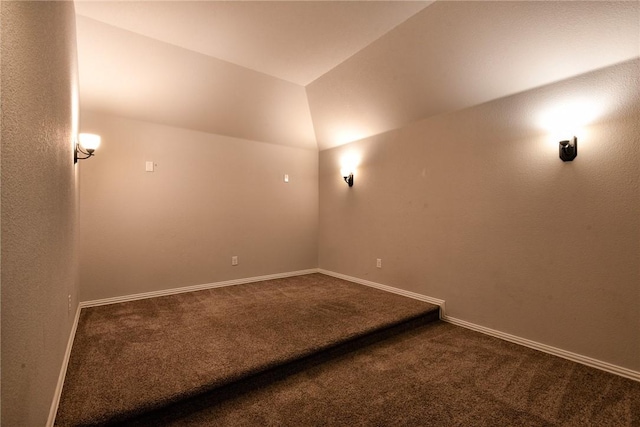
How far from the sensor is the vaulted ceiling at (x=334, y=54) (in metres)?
2.12

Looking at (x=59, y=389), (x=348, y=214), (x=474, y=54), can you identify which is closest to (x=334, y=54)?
(x=474, y=54)

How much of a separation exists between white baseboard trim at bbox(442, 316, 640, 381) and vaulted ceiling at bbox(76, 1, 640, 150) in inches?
84.5

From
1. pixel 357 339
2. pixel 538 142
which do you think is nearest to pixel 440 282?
pixel 357 339

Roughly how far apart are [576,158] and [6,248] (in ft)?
10.5

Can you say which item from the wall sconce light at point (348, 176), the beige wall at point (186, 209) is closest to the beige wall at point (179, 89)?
the beige wall at point (186, 209)

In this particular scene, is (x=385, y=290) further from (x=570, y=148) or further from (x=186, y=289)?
(x=186, y=289)

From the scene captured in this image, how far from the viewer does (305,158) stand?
15.8ft

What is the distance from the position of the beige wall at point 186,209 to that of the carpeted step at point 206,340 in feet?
1.37

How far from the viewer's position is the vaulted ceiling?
212 centimetres

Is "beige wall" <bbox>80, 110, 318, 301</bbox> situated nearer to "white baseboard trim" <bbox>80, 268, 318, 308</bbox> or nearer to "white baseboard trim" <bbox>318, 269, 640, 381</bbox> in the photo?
"white baseboard trim" <bbox>80, 268, 318, 308</bbox>

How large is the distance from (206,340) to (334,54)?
296cm

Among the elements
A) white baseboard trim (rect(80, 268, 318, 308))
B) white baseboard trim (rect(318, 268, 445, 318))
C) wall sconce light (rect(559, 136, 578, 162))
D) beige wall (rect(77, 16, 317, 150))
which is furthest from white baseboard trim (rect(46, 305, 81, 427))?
wall sconce light (rect(559, 136, 578, 162))

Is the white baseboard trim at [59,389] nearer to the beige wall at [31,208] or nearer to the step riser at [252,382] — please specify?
the beige wall at [31,208]

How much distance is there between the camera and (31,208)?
105cm
